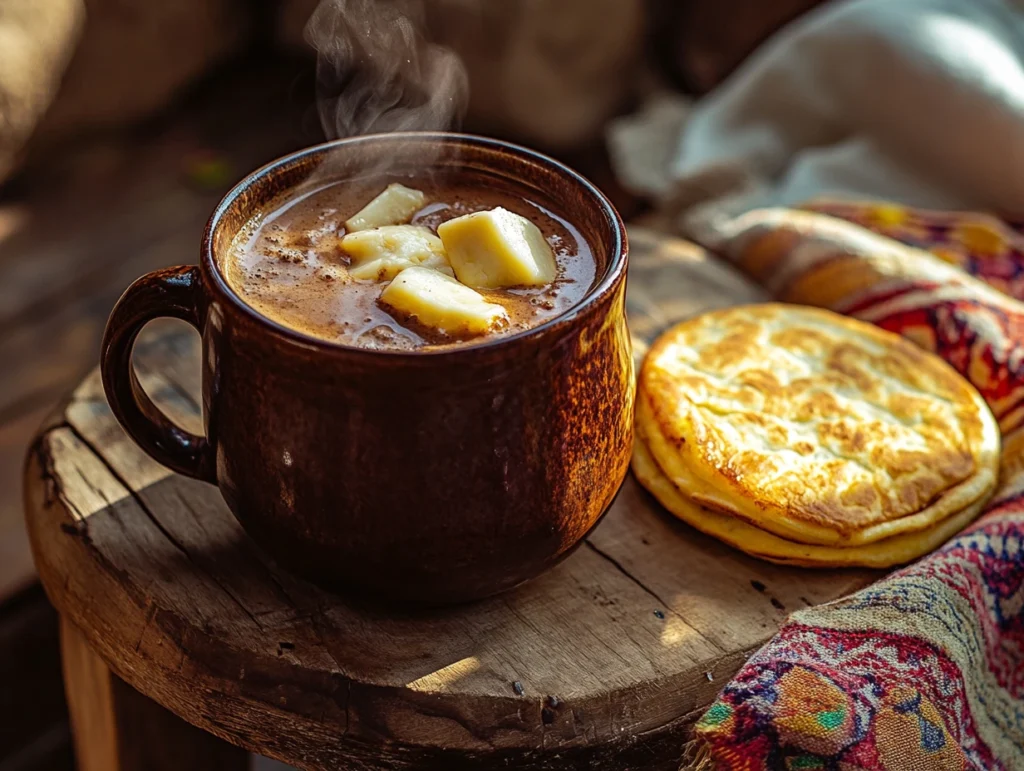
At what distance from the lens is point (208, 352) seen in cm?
110

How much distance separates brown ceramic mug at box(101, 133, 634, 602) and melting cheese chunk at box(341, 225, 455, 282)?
0.44ft

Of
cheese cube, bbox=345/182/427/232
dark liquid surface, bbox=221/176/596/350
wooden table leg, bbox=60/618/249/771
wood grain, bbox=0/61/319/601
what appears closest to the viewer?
dark liquid surface, bbox=221/176/596/350

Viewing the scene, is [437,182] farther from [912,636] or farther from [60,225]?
[60,225]

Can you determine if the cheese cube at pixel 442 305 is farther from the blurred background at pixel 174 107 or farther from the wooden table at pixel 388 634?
the blurred background at pixel 174 107

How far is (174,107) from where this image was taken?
3.46 metres

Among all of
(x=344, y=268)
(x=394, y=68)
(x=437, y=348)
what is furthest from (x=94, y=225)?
(x=437, y=348)

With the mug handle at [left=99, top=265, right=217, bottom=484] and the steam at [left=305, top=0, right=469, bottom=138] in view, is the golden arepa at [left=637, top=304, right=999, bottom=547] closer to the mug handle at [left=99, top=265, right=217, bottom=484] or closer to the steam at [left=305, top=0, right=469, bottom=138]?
the mug handle at [left=99, top=265, right=217, bottom=484]

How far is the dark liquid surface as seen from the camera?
106 centimetres

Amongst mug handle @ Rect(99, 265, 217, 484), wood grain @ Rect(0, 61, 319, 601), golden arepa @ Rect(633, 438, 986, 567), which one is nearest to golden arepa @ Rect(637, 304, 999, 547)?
golden arepa @ Rect(633, 438, 986, 567)

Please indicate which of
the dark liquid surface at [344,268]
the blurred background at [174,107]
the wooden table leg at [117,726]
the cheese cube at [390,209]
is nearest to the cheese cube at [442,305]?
the dark liquid surface at [344,268]

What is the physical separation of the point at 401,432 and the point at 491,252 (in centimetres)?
23

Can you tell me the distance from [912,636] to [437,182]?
29.1 inches

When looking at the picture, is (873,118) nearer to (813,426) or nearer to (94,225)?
(813,426)

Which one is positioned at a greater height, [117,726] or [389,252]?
[389,252]
